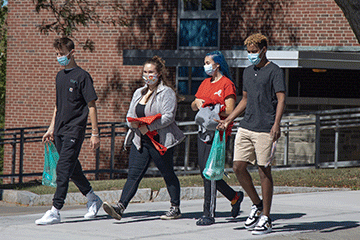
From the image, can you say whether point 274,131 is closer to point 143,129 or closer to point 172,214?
point 143,129

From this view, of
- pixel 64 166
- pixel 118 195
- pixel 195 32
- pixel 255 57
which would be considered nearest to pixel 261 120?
pixel 255 57

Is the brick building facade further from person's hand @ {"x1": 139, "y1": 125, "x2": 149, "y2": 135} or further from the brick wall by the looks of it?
person's hand @ {"x1": 139, "y1": 125, "x2": 149, "y2": 135}

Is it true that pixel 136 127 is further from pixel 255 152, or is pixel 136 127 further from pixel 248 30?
pixel 248 30

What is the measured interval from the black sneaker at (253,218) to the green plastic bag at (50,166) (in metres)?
2.16

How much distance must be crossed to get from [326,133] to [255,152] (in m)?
9.10

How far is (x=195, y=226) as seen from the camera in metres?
5.58

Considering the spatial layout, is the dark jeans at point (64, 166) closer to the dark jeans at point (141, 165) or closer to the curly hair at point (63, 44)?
the dark jeans at point (141, 165)

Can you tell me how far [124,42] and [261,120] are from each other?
11.2m

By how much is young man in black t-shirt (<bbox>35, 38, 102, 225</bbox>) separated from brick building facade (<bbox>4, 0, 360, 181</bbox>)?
822 centimetres

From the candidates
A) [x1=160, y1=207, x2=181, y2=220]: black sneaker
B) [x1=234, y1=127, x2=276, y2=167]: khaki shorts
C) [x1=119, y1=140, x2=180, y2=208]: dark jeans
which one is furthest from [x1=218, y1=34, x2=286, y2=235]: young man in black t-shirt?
[x1=160, y1=207, x2=181, y2=220]: black sneaker

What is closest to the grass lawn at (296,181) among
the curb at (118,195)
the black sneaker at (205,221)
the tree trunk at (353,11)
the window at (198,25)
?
the curb at (118,195)

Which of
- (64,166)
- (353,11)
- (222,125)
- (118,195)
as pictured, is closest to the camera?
(222,125)

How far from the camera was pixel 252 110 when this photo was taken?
523 centimetres

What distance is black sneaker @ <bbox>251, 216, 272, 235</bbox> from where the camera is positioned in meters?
→ 5.14
